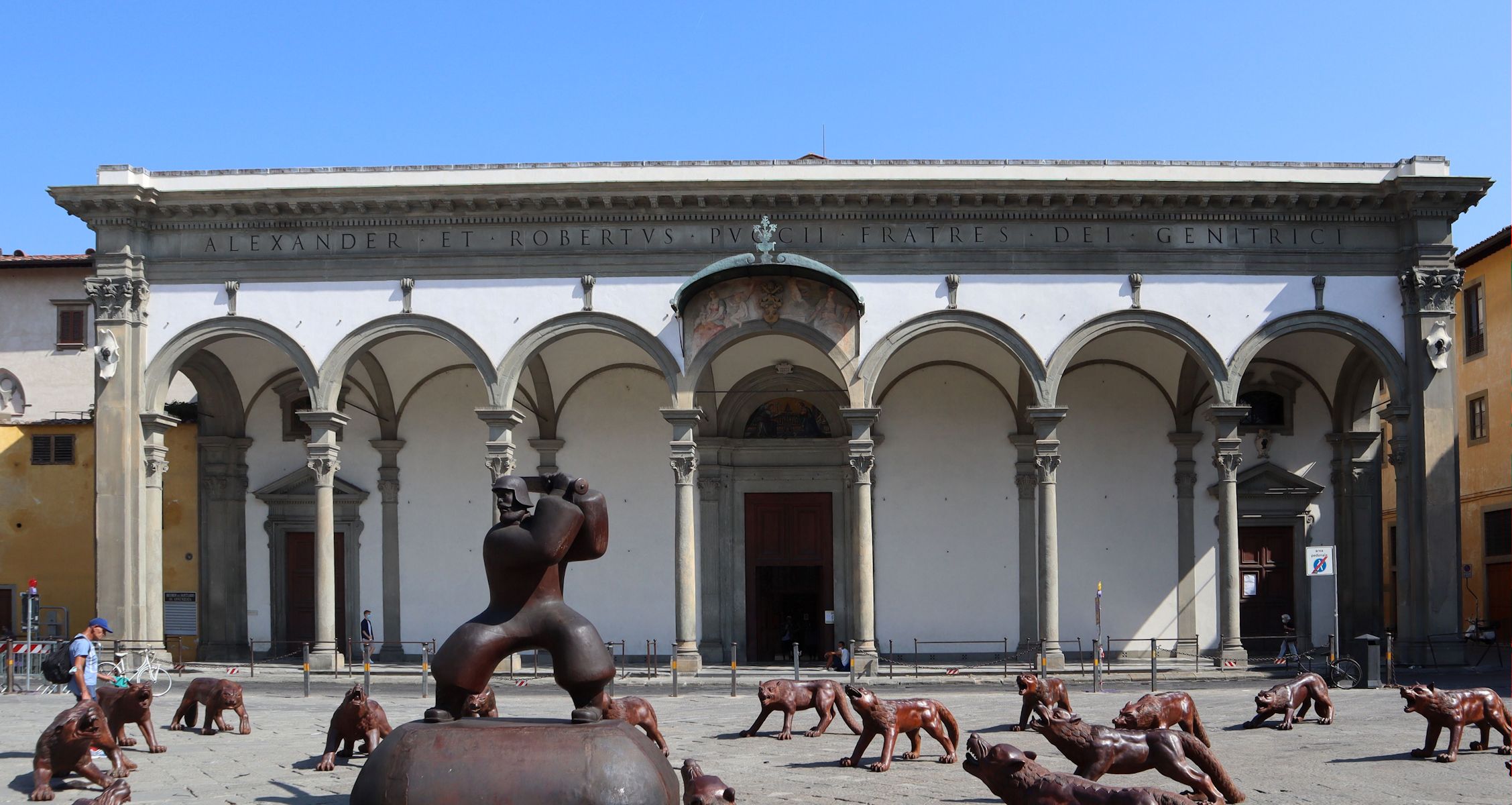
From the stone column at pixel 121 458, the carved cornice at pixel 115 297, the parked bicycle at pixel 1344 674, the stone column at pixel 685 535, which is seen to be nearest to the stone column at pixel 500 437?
the stone column at pixel 685 535

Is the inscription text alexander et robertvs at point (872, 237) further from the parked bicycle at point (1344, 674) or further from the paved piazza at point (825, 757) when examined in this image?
the paved piazza at point (825, 757)

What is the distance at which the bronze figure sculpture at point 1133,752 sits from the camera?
9.02m

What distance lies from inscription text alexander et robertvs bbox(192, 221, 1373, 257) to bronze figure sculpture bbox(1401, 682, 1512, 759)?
1134cm

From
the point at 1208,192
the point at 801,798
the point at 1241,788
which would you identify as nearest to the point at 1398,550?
the point at 1208,192

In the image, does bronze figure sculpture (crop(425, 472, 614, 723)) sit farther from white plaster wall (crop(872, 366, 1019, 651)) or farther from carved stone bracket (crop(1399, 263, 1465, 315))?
carved stone bracket (crop(1399, 263, 1465, 315))

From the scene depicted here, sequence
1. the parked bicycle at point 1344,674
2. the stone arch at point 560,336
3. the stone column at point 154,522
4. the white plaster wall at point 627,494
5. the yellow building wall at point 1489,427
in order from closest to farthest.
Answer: the parked bicycle at point 1344,674 < the stone arch at point 560,336 < the stone column at point 154,522 < the white plaster wall at point 627,494 < the yellow building wall at point 1489,427

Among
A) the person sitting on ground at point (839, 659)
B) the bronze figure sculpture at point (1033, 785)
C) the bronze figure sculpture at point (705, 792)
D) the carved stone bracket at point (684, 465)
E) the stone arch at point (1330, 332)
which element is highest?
the stone arch at point (1330, 332)

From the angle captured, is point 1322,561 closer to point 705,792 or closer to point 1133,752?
point 1133,752

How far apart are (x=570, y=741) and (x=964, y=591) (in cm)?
1789

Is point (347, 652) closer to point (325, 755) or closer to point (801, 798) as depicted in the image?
point (325, 755)

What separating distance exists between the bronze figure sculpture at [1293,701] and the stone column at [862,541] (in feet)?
25.4

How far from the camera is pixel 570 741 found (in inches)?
307

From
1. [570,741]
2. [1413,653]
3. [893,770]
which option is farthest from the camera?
[1413,653]

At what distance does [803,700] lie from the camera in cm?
1363
